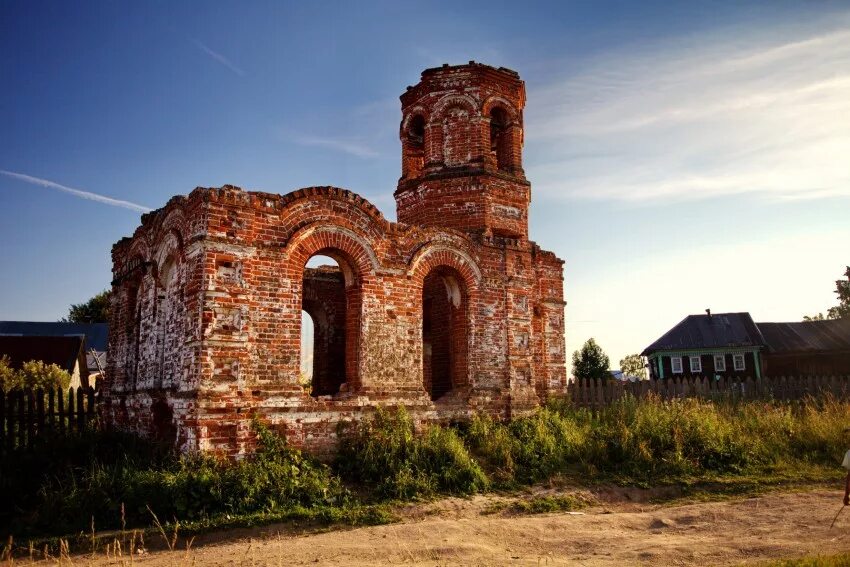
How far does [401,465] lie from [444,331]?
14.0 feet

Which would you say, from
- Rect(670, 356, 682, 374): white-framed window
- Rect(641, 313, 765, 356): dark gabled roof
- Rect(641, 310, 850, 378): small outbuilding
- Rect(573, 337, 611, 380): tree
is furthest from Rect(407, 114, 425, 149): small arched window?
Rect(670, 356, 682, 374): white-framed window

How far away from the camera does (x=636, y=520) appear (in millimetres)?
8617

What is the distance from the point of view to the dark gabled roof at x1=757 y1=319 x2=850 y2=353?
30938 millimetres

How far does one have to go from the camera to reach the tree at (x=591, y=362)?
2852 cm

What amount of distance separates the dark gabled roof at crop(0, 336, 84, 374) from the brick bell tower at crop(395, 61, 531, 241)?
63.8 feet

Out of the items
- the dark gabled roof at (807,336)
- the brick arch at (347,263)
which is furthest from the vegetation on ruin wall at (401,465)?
the dark gabled roof at (807,336)

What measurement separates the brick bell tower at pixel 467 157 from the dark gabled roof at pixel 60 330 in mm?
26594

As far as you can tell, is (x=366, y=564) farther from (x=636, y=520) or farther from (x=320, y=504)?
(x=636, y=520)

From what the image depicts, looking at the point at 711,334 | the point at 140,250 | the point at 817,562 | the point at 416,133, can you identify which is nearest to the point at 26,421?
the point at 140,250

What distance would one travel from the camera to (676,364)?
33062 millimetres

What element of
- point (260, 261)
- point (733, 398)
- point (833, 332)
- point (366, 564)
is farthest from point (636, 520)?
point (833, 332)

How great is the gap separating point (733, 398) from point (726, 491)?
6791mm

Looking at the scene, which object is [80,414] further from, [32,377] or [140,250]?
[32,377]

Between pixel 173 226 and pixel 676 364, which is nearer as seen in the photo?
pixel 173 226
